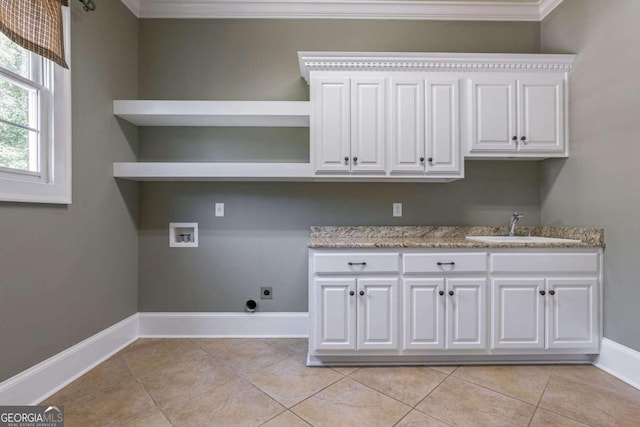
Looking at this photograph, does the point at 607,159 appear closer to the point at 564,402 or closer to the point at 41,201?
the point at 564,402

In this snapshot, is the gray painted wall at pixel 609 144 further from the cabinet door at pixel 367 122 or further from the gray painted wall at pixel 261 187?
the cabinet door at pixel 367 122

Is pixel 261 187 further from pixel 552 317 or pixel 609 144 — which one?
pixel 609 144

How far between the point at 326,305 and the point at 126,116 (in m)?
2.19

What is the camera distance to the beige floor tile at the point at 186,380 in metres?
1.76

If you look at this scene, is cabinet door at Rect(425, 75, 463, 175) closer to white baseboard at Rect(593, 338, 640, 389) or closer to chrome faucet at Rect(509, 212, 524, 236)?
chrome faucet at Rect(509, 212, 524, 236)

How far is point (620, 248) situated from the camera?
1.94 m

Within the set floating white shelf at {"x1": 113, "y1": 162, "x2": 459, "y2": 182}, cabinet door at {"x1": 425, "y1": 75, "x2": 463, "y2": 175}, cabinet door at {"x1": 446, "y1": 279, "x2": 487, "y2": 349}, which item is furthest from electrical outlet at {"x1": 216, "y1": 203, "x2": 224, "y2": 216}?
cabinet door at {"x1": 446, "y1": 279, "x2": 487, "y2": 349}

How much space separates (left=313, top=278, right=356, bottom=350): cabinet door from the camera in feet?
6.73

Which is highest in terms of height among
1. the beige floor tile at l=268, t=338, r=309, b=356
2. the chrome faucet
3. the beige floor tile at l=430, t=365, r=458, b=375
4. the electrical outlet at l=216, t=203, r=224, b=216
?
the electrical outlet at l=216, t=203, r=224, b=216

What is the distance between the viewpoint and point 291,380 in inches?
75.5

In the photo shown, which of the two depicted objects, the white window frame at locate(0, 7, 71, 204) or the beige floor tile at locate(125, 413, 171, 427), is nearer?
the beige floor tile at locate(125, 413, 171, 427)

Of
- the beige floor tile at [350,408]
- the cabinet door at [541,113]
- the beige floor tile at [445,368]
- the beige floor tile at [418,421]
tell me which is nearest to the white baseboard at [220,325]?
the beige floor tile at [350,408]

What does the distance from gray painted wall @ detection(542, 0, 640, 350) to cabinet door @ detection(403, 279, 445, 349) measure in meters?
1.16

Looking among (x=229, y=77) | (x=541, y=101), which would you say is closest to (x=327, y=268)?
(x=229, y=77)
